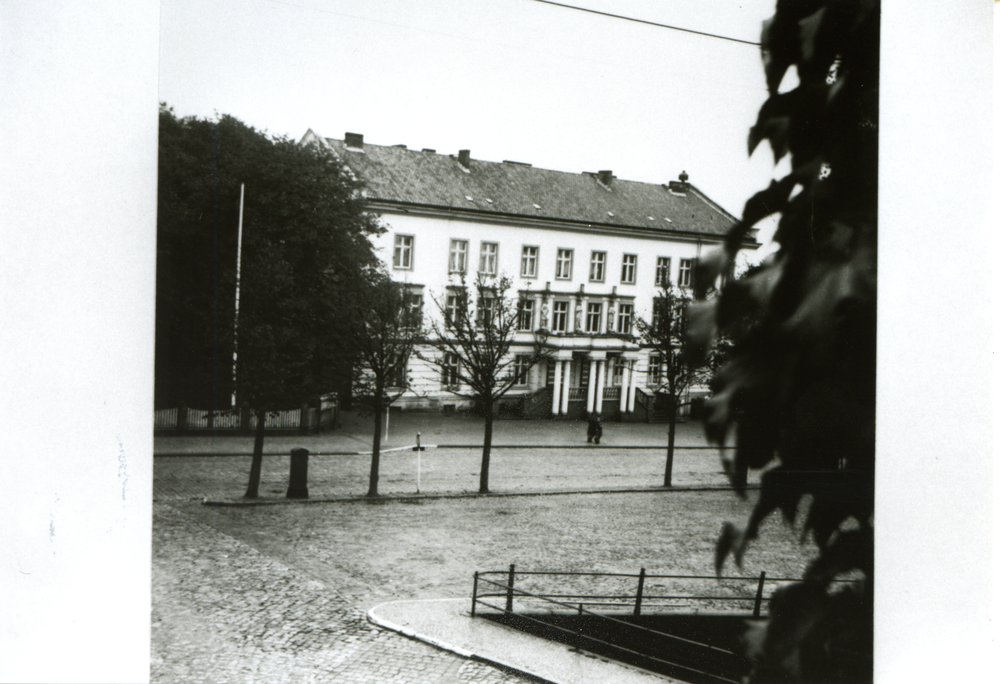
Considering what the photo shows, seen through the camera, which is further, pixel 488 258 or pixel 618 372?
pixel 618 372

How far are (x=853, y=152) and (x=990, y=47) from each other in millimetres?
731

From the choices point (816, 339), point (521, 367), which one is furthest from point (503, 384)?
point (816, 339)

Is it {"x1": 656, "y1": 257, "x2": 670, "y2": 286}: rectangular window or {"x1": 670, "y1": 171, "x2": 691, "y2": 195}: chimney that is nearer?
{"x1": 656, "y1": 257, "x2": 670, "y2": 286}: rectangular window

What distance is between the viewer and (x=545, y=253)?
3.37m

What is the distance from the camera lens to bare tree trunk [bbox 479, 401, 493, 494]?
3.34 m

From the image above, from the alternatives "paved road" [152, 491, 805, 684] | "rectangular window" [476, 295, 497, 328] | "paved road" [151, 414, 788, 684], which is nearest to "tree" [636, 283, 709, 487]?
"paved road" [151, 414, 788, 684]

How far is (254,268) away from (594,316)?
1375mm

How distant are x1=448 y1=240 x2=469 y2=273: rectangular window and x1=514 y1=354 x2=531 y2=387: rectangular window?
0.42m

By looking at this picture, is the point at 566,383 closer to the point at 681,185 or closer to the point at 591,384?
the point at 591,384

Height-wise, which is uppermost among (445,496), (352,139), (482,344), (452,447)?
(352,139)

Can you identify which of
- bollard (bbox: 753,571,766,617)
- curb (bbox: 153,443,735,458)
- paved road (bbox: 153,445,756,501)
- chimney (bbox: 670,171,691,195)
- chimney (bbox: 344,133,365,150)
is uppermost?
chimney (bbox: 344,133,365,150)

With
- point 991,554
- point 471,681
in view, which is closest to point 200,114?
point 471,681

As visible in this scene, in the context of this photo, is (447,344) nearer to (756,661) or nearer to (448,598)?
(448,598)

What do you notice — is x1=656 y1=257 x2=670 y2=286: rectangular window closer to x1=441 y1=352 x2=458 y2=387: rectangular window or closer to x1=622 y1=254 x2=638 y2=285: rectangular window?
x1=622 y1=254 x2=638 y2=285: rectangular window
